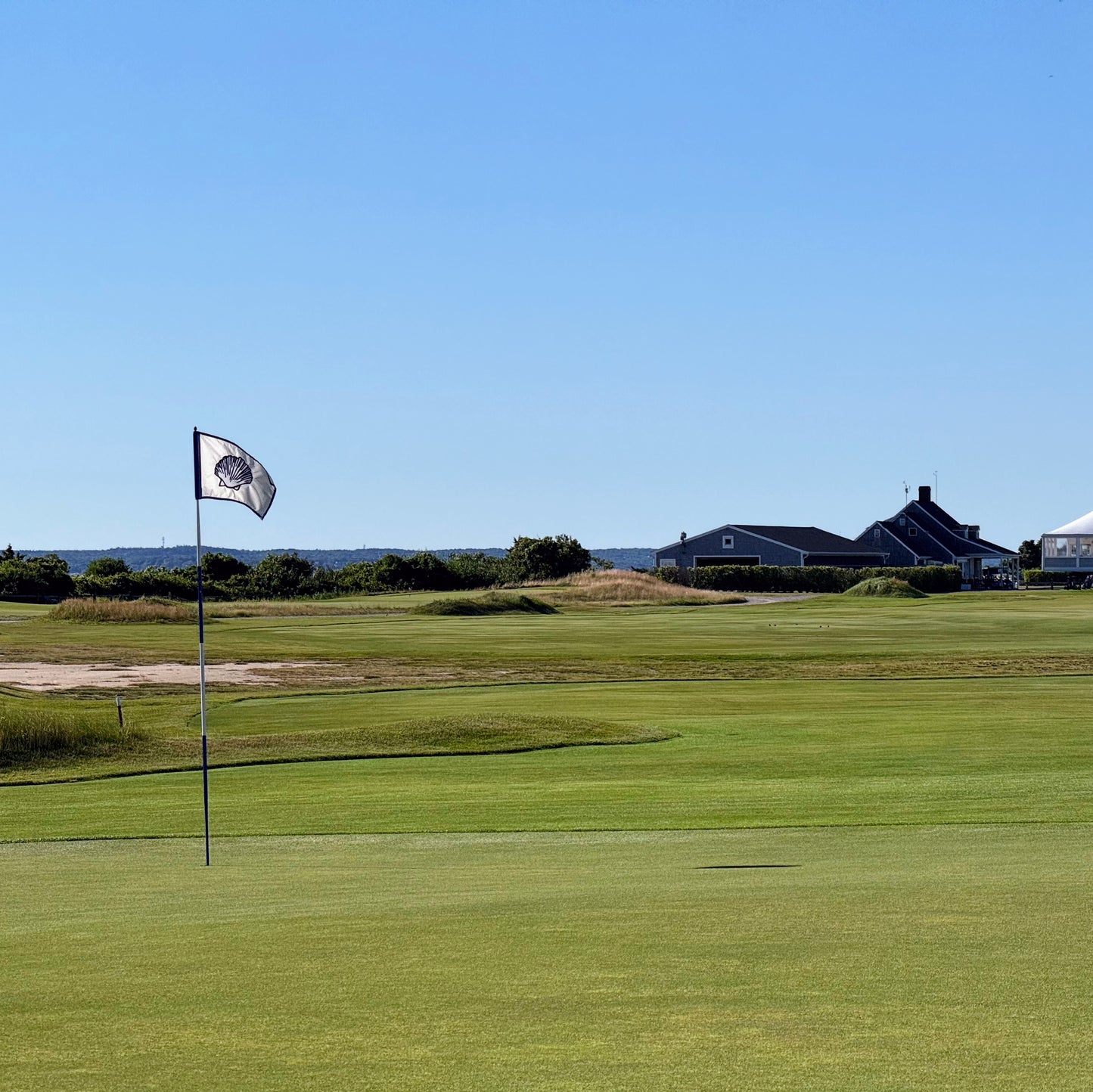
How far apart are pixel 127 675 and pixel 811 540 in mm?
81683

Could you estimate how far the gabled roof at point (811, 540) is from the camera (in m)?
116

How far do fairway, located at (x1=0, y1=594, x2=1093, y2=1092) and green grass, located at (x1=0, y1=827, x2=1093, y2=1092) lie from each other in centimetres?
3

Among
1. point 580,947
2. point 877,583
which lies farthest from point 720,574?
point 580,947

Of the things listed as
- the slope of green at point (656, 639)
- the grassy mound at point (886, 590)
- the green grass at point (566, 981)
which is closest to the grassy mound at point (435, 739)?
the green grass at point (566, 981)

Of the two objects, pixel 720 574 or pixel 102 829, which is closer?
pixel 102 829

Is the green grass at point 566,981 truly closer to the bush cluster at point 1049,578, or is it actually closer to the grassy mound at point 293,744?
the grassy mound at point 293,744

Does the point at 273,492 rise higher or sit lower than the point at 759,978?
higher

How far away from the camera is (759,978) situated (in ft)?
22.3

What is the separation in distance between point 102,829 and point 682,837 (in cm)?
682

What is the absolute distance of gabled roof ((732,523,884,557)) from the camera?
380 ft

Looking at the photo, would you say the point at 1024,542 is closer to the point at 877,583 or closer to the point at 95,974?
the point at 877,583

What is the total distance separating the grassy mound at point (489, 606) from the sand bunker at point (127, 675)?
30020 mm

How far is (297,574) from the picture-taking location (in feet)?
354

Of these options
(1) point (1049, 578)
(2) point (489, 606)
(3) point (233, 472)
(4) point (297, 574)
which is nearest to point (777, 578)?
(1) point (1049, 578)
